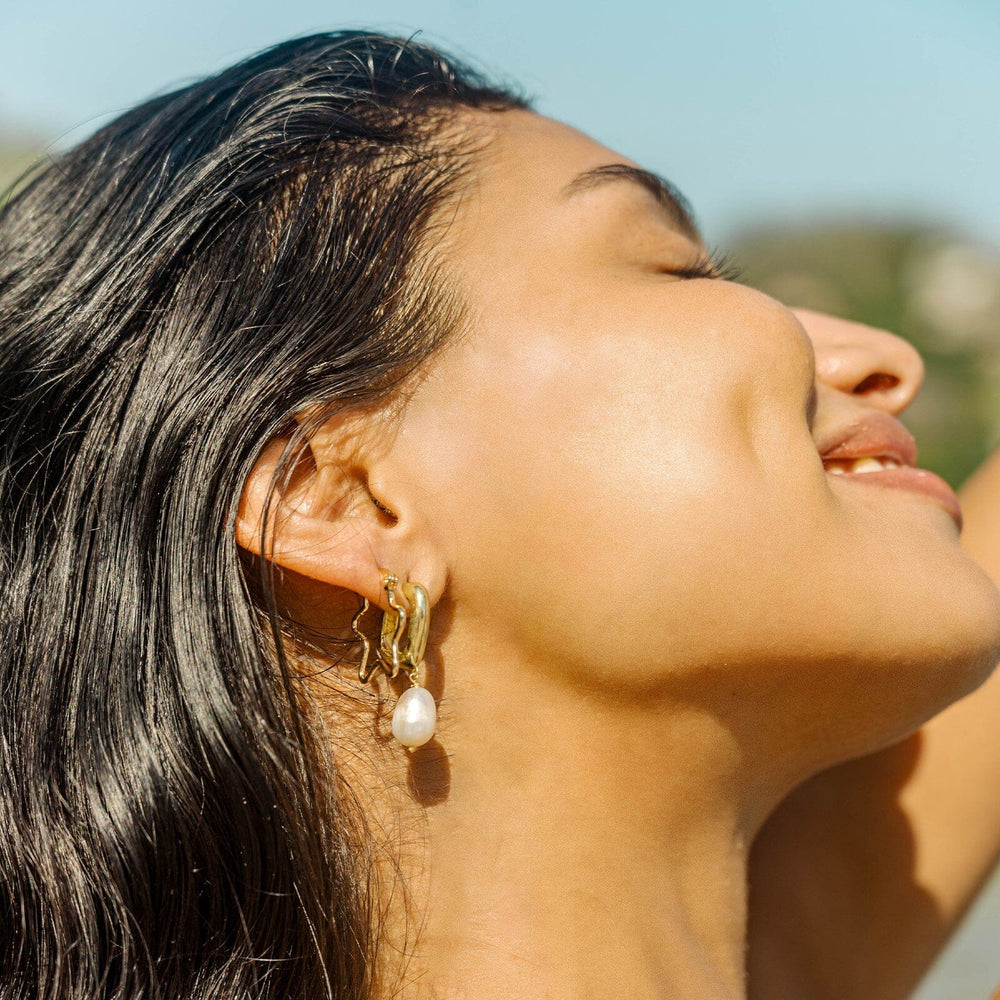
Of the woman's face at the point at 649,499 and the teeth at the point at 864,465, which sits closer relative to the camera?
the woman's face at the point at 649,499

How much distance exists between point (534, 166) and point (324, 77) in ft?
1.12

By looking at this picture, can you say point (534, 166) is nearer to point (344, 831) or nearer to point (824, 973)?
point (344, 831)

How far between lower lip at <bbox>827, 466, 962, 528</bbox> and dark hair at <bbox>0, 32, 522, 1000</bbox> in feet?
2.12

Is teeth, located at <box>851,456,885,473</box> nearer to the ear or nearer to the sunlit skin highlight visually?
the sunlit skin highlight

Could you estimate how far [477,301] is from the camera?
52.7 inches

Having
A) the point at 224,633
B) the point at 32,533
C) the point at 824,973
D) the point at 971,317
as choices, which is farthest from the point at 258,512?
the point at 971,317

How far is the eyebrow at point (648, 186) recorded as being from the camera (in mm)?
1430

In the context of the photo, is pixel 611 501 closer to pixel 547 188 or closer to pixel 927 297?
pixel 547 188

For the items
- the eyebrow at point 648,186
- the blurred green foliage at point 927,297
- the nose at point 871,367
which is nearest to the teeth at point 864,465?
the nose at point 871,367

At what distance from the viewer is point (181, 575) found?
1.25 metres

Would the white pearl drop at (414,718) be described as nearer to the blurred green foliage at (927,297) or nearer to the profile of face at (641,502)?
the profile of face at (641,502)

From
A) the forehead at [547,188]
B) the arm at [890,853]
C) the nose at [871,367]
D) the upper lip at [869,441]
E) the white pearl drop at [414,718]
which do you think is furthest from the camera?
the arm at [890,853]

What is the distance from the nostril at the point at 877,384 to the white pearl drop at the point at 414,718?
882mm

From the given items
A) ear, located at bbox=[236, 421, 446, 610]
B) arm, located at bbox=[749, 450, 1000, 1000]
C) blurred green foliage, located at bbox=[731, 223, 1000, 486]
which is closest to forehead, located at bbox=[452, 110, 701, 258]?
ear, located at bbox=[236, 421, 446, 610]
